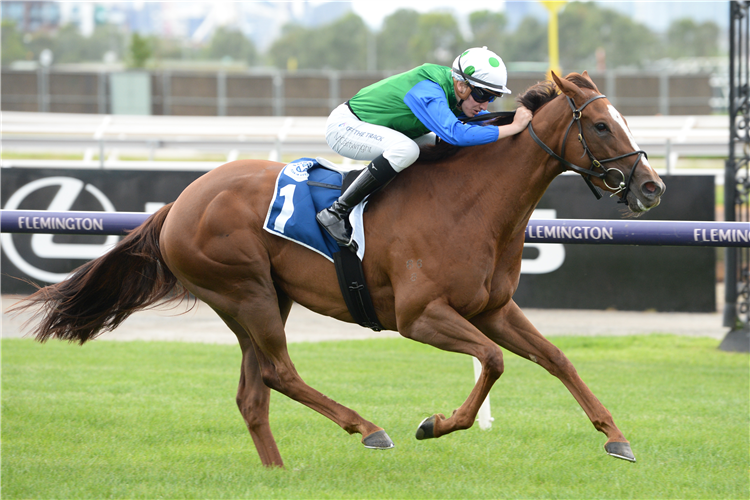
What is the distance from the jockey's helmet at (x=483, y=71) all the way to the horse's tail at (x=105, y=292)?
2052mm

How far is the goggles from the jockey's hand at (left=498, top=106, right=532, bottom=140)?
0.54 ft

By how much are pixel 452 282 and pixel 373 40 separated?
246 feet

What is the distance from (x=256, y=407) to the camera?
4832mm

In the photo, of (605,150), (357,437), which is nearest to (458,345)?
(605,150)

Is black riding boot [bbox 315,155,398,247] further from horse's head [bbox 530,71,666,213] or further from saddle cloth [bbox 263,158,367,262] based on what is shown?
horse's head [bbox 530,71,666,213]

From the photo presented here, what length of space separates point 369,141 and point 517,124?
812mm

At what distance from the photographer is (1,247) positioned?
10633 millimetres

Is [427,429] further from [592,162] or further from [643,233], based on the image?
[643,233]

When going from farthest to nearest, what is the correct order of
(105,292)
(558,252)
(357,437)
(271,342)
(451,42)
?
(451,42)
(558,252)
(357,437)
(105,292)
(271,342)

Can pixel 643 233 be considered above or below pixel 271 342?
above

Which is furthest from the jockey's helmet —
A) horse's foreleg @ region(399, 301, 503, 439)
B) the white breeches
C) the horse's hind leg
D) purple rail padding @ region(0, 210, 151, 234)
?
purple rail padding @ region(0, 210, 151, 234)

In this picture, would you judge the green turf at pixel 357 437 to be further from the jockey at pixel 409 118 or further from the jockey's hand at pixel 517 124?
the jockey's hand at pixel 517 124

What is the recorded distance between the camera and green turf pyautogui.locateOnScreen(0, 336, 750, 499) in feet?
14.5

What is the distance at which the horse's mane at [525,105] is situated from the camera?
448cm
